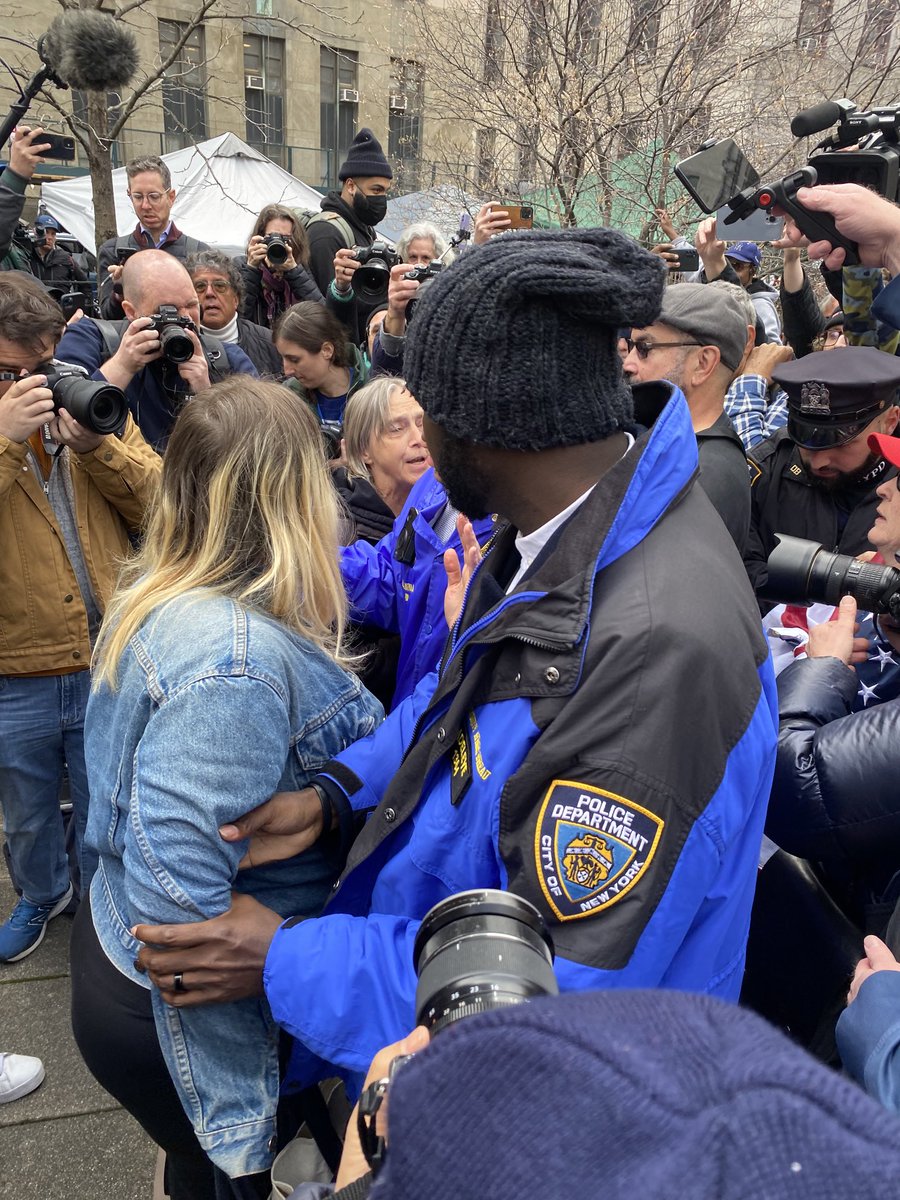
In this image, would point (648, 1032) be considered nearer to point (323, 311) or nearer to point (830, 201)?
point (830, 201)

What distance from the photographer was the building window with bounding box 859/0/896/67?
7492mm

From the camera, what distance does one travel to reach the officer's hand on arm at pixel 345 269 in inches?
167

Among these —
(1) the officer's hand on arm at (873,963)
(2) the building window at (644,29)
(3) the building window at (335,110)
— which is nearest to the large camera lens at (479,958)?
(1) the officer's hand on arm at (873,963)

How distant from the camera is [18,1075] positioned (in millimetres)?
2473

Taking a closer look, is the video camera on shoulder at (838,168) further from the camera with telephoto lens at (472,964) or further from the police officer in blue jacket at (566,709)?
the camera with telephoto lens at (472,964)

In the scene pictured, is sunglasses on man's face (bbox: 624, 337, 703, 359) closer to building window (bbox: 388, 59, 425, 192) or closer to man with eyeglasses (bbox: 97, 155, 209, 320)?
man with eyeglasses (bbox: 97, 155, 209, 320)

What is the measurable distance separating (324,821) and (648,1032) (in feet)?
3.90

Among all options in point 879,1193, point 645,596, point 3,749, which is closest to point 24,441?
point 3,749

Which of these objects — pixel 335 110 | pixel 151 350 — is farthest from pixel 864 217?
pixel 335 110

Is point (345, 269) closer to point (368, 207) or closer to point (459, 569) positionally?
point (368, 207)

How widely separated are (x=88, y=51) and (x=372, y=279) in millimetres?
2485

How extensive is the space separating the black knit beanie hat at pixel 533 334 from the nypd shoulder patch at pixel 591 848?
0.50 m

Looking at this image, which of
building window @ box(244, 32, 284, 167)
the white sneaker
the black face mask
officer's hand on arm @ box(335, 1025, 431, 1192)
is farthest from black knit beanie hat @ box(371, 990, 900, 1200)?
building window @ box(244, 32, 284, 167)

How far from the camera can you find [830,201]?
245 cm
